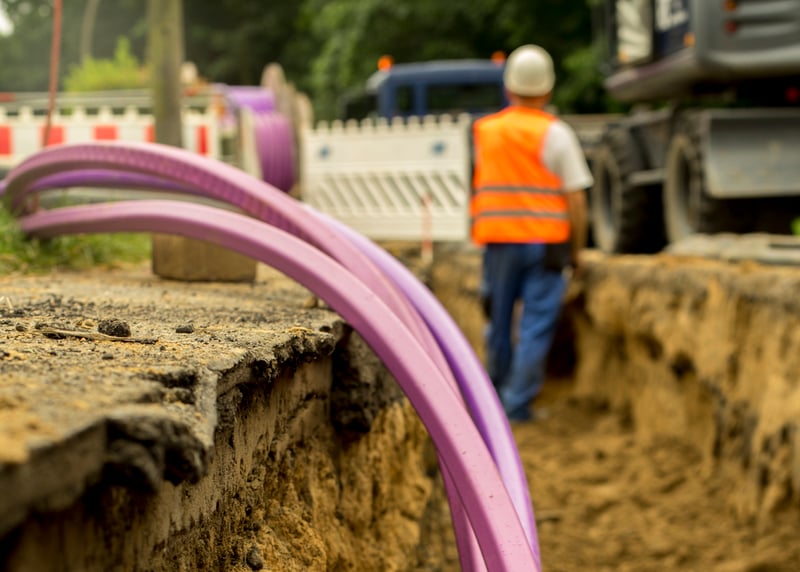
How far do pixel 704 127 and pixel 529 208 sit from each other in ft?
5.10

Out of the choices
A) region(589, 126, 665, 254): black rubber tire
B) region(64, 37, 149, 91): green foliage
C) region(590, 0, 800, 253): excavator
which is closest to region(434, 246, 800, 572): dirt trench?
region(590, 0, 800, 253): excavator

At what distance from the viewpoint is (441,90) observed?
1381 cm

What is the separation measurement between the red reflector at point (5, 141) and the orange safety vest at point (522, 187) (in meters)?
4.55

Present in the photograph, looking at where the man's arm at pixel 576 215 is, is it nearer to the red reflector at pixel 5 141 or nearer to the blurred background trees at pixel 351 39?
the red reflector at pixel 5 141

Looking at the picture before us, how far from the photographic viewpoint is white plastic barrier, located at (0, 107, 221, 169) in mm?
8867

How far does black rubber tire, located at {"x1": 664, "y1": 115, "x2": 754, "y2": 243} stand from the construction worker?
1250mm

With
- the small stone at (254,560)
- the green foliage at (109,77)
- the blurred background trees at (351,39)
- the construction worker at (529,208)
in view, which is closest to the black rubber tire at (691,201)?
the construction worker at (529,208)

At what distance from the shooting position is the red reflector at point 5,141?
891cm

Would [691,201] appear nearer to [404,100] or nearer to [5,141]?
[5,141]

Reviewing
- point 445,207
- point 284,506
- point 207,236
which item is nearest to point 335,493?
point 284,506

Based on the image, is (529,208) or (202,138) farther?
(202,138)

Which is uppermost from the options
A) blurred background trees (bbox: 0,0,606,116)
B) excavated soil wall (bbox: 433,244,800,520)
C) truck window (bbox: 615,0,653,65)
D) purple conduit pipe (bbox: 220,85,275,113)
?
blurred background trees (bbox: 0,0,606,116)

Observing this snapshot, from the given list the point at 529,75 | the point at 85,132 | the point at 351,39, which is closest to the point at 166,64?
the point at 85,132

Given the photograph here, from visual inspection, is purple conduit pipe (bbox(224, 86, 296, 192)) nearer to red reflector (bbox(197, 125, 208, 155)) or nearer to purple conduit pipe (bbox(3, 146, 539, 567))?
red reflector (bbox(197, 125, 208, 155))
